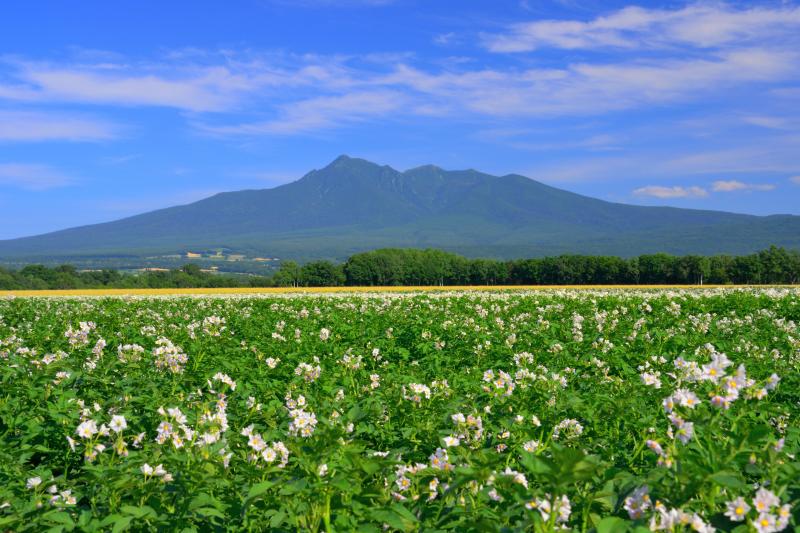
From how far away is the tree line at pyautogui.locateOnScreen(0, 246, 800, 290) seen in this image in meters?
81.2

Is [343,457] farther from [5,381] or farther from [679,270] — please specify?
[679,270]

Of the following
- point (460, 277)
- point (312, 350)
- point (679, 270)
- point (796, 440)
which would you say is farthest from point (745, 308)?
point (460, 277)

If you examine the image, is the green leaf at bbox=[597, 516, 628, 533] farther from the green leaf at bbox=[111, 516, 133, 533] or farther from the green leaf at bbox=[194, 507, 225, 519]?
the green leaf at bbox=[111, 516, 133, 533]

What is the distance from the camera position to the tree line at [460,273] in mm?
81188

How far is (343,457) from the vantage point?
4.61 m

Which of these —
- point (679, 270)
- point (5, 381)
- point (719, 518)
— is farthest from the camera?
point (679, 270)

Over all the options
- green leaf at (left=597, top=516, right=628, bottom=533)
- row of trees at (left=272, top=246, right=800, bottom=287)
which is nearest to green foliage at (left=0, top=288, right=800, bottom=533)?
green leaf at (left=597, top=516, right=628, bottom=533)

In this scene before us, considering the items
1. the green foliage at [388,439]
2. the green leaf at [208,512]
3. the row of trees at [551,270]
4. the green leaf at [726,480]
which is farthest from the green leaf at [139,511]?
the row of trees at [551,270]

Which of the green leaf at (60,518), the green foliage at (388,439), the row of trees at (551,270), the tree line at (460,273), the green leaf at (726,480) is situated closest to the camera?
the green leaf at (726,480)

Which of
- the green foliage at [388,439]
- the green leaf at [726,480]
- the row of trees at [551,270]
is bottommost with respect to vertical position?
the row of trees at [551,270]

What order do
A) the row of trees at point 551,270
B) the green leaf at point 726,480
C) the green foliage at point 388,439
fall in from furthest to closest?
the row of trees at point 551,270 → the green foliage at point 388,439 → the green leaf at point 726,480

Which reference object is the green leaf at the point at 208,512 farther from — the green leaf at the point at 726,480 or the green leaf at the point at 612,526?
the green leaf at the point at 726,480

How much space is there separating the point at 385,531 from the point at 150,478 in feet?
5.33

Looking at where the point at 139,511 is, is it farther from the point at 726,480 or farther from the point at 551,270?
the point at 551,270
